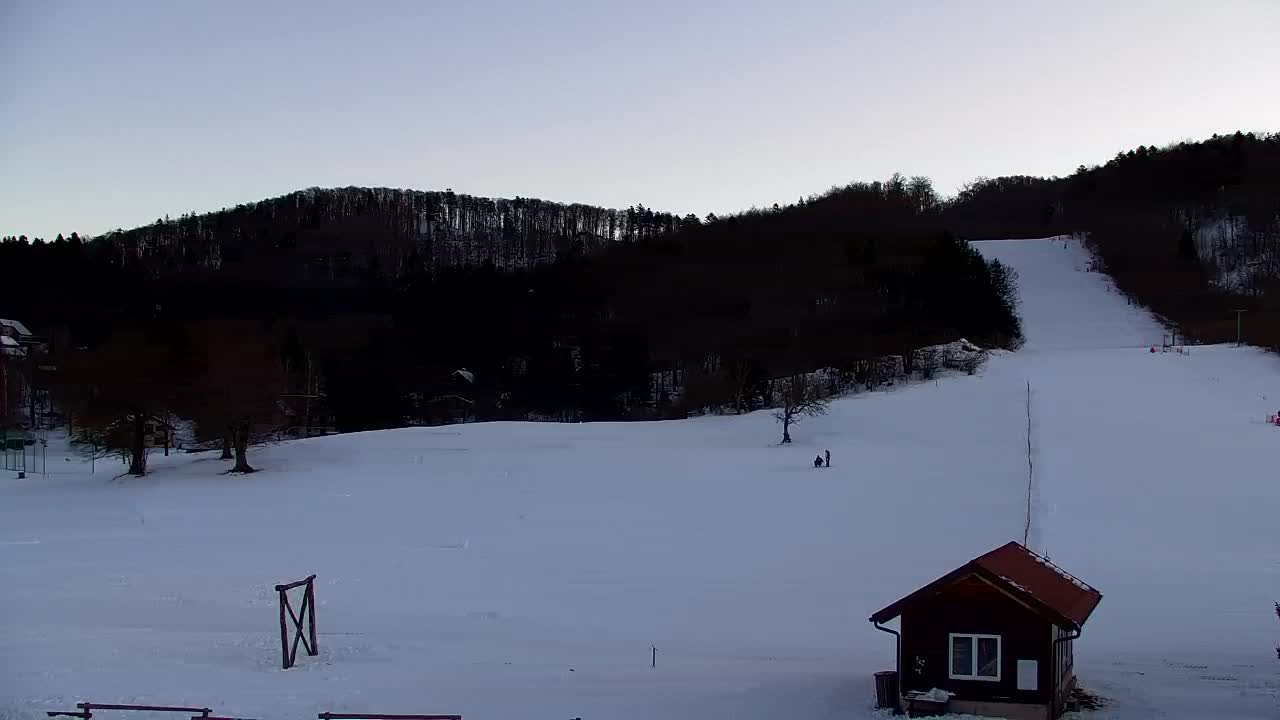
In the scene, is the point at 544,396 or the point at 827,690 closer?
the point at 827,690

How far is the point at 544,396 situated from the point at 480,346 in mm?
13464

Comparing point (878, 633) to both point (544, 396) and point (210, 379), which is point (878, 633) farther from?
point (544, 396)

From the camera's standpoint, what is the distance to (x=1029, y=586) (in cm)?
1584

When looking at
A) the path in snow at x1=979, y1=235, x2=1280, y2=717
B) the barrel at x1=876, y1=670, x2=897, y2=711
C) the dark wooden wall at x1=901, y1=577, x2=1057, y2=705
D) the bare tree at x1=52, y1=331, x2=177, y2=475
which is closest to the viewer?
the dark wooden wall at x1=901, y1=577, x2=1057, y2=705

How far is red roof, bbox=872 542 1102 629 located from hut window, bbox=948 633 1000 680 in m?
0.78

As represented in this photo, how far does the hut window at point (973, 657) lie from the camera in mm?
15555

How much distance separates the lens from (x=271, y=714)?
14.8 metres

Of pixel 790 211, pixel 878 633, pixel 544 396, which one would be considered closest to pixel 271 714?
pixel 878 633

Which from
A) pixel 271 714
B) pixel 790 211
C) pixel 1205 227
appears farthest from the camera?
pixel 790 211

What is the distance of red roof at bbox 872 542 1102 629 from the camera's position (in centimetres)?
1520

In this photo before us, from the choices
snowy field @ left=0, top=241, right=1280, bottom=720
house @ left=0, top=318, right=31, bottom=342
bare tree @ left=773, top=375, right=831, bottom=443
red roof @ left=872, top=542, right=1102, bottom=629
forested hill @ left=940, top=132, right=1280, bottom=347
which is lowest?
snowy field @ left=0, top=241, right=1280, bottom=720

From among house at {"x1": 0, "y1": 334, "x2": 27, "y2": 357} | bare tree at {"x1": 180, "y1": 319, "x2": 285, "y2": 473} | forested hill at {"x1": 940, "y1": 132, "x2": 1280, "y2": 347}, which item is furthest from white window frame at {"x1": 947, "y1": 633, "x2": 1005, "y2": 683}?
house at {"x1": 0, "y1": 334, "x2": 27, "y2": 357}

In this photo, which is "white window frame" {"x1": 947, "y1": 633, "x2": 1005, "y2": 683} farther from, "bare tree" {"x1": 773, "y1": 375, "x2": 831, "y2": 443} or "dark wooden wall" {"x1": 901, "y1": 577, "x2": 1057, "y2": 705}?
"bare tree" {"x1": 773, "y1": 375, "x2": 831, "y2": 443}

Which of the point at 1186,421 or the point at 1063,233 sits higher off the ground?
the point at 1063,233
